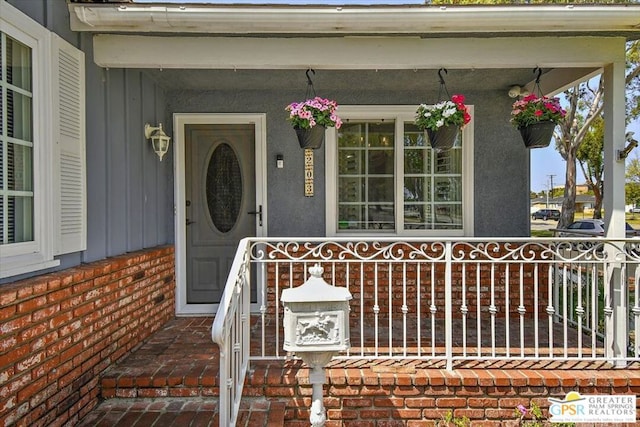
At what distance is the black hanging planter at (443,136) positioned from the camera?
3.62 metres

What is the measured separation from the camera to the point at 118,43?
10.6 ft

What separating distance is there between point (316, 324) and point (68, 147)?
2.16 meters

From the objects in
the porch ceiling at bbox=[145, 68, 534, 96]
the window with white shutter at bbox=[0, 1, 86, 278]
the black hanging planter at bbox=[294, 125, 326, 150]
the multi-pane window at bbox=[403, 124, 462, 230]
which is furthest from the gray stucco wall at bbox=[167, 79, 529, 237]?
the window with white shutter at bbox=[0, 1, 86, 278]

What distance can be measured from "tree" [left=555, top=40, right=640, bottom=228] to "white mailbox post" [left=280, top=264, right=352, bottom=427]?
11.8 m

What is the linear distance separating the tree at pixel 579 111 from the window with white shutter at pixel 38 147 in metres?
12.3

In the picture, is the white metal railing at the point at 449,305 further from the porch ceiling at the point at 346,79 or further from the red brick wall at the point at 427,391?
the porch ceiling at the point at 346,79

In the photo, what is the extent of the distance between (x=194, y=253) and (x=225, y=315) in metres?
2.67

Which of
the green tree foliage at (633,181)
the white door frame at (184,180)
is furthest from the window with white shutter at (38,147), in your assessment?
the green tree foliage at (633,181)

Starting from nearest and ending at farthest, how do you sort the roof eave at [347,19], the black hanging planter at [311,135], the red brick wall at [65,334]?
the red brick wall at [65,334], the roof eave at [347,19], the black hanging planter at [311,135]

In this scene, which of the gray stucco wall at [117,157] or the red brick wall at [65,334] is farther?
the gray stucco wall at [117,157]

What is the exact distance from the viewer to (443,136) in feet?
12.1

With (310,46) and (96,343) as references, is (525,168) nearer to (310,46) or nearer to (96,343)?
(310,46)

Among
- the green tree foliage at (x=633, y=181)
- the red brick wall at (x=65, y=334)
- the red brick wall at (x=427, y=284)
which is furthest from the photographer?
the green tree foliage at (x=633, y=181)
